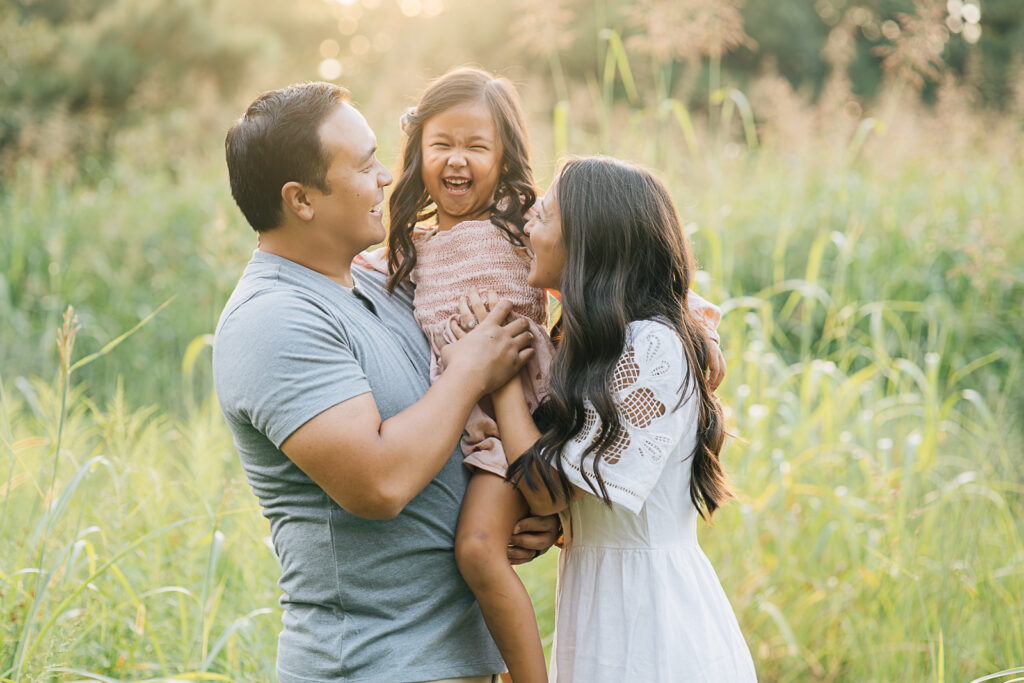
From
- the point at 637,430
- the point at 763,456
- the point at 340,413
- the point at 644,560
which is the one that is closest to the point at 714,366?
the point at 637,430

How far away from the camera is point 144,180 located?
26.6ft

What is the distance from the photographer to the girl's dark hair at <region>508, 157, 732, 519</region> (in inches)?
71.7

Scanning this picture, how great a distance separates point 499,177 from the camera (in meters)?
2.30

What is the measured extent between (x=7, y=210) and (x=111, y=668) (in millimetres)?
5645

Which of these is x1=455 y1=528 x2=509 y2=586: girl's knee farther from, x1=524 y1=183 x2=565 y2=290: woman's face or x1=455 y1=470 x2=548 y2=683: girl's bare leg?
x1=524 y1=183 x2=565 y2=290: woman's face

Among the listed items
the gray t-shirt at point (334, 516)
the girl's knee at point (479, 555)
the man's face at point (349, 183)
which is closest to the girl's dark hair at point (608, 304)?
the girl's knee at point (479, 555)

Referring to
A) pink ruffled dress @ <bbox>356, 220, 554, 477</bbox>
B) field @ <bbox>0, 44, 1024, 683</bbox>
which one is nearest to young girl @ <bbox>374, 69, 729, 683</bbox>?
pink ruffled dress @ <bbox>356, 220, 554, 477</bbox>

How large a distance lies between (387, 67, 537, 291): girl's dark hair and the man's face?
285 mm

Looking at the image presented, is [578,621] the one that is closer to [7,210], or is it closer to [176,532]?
[176,532]

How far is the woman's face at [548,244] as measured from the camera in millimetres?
1959

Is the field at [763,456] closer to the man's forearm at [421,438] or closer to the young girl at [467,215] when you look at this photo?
the young girl at [467,215]

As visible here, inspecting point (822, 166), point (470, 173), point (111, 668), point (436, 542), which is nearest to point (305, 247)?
point (470, 173)

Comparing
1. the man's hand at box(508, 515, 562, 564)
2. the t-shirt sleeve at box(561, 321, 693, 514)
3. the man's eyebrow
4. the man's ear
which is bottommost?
the man's hand at box(508, 515, 562, 564)

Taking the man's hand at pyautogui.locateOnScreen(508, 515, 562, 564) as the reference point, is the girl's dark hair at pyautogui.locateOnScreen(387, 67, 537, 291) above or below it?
above
